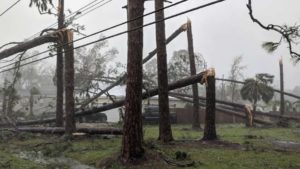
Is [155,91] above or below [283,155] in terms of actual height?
above

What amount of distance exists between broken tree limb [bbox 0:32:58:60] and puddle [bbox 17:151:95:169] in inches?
252

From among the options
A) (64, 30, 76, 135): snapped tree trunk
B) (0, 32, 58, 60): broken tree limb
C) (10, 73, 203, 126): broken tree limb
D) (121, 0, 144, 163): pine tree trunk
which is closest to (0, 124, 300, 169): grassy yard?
(121, 0, 144, 163): pine tree trunk

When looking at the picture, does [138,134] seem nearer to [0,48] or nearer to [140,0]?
[140,0]

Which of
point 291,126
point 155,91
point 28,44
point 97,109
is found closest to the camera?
point 155,91

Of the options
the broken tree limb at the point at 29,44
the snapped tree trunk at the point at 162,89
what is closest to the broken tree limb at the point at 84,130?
Answer: the snapped tree trunk at the point at 162,89

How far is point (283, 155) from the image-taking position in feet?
41.2

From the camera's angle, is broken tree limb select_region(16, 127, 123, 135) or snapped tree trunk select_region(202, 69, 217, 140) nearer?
snapped tree trunk select_region(202, 69, 217, 140)

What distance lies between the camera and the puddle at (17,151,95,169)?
1205 cm

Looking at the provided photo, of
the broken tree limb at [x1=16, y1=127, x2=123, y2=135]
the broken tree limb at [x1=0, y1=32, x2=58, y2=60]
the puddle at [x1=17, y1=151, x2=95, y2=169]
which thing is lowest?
the puddle at [x1=17, y1=151, x2=95, y2=169]

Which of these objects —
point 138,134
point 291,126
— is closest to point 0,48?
point 138,134

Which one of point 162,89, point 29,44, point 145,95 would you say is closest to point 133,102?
point 162,89

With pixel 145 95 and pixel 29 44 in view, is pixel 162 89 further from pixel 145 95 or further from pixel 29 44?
pixel 29 44

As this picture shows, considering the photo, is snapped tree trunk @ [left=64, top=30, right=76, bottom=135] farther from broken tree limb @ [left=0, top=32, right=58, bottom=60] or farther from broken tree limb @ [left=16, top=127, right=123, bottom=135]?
broken tree limb @ [left=0, top=32, right=58, bottom=60]

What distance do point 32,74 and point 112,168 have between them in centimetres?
7974
